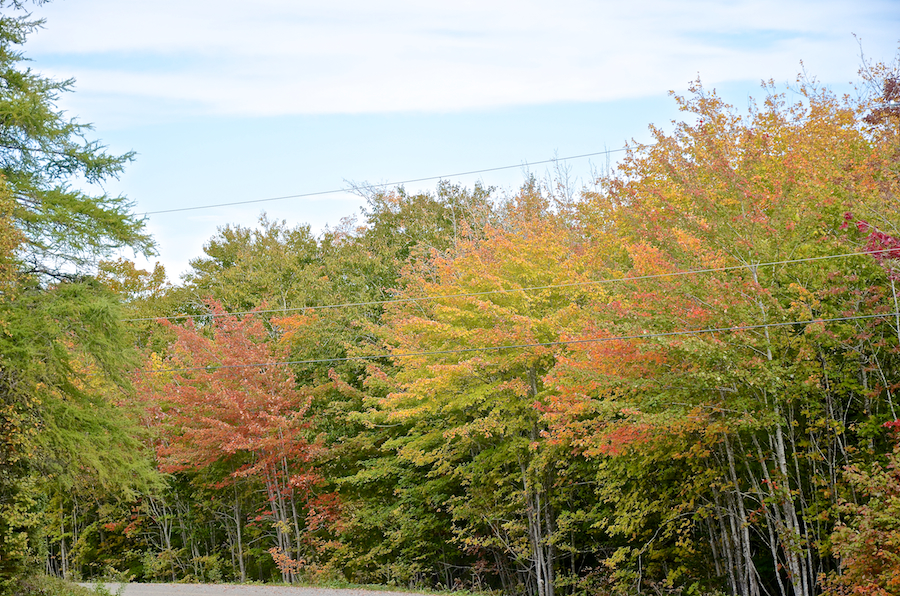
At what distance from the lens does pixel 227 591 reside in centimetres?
1866

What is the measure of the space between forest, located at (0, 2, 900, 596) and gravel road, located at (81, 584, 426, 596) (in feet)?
6.74

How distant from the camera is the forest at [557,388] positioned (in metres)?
11.2

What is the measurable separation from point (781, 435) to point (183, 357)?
1737 cm

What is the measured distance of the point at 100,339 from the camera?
14.0m

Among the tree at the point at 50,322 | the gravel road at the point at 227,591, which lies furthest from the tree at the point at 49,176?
the gravel road at the point at 227,591

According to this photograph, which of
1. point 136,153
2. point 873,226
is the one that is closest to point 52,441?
point 136,153

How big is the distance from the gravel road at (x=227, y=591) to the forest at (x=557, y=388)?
2.06m

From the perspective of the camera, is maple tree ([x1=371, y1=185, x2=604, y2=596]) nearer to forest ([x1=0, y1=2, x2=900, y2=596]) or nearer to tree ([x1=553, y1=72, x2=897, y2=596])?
forest ([x1=0, y1=2, x2=900, y2=596])

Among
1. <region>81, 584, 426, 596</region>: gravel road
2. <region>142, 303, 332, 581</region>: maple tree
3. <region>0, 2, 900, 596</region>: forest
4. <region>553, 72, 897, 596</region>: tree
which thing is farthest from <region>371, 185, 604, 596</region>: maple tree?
<region>142, 303, 332, 581</region>: maple tree

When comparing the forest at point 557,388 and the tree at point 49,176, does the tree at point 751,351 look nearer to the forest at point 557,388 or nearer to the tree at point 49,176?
the forest at point 557,388

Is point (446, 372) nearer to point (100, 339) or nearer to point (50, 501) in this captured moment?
point (100, 339)

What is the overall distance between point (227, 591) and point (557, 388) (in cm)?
1024

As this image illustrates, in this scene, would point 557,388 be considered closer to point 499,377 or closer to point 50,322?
point 499,377

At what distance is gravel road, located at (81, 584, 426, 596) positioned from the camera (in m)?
17.3
